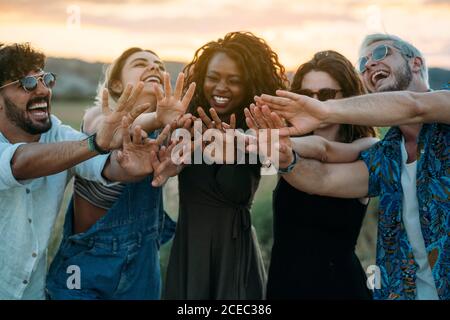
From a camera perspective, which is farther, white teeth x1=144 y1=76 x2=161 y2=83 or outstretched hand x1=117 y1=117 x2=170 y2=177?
white teeth x1=144 y1=76 x2=161 y2=83

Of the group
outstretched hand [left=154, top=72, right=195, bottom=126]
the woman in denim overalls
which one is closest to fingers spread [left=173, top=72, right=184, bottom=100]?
outstretched hand [left=154, top=72, right=195, bottom=126]

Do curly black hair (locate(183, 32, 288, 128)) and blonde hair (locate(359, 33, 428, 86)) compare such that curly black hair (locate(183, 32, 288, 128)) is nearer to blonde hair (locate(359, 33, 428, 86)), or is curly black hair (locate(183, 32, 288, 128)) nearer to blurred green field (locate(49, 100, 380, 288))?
blonde hair (locate(359, 33, 428, 86))

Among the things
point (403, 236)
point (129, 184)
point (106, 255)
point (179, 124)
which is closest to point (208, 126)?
point (179, 124)

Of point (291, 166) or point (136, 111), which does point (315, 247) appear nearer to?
point (291, 166)

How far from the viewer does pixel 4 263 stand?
10.4ft

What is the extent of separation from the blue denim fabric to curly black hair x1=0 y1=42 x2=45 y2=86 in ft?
2.54

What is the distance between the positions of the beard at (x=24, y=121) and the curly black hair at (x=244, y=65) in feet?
A: 2.72

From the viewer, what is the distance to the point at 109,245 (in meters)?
3.32

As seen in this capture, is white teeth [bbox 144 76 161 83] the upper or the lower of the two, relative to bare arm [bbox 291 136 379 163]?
upper

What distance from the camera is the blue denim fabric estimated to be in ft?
10.8

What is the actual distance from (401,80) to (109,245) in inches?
67.3

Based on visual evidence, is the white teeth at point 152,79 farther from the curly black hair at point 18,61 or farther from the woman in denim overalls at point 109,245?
the curly black hair at point 18,61

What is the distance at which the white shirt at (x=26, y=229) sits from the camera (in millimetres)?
3176

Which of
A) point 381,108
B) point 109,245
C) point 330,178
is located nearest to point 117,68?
point 109,245
